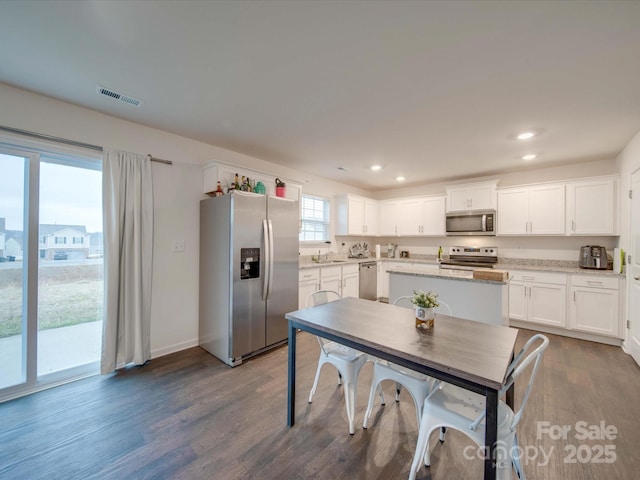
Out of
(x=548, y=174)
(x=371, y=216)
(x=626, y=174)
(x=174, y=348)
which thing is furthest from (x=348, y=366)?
(x=548, y=174)

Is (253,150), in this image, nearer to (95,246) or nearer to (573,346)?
(95,246)

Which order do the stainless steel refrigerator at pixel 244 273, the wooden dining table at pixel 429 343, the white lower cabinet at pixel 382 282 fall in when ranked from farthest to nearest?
1. the white lower cabinet at pixel 382 282
2. the stainless steel refrigerator at pixel 244 273
3. the wooden dining table at pixel 429 343

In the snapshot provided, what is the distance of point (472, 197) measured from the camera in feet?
15.3

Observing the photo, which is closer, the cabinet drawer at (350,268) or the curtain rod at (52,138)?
the curtain rod at (52,138)

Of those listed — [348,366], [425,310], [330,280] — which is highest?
[425,310]

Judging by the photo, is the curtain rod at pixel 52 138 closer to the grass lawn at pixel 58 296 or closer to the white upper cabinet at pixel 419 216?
the grass lawn at pixel 58 296

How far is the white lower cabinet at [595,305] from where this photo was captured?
10.9 feet

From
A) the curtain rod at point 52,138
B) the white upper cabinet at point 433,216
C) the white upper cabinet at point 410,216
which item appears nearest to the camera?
the curtain rod at point 52,138

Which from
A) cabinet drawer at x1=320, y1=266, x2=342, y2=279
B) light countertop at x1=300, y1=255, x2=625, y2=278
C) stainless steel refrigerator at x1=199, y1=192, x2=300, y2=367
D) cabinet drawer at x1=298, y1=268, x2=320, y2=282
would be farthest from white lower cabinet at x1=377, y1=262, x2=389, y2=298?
stainless steel refrigerator at x1=199, y1=192, x2=300, y2=367

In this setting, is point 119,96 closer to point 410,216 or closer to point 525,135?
point 525,135

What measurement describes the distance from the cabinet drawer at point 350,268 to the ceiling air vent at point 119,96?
11.5 ft

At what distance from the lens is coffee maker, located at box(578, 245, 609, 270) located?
3594 mm

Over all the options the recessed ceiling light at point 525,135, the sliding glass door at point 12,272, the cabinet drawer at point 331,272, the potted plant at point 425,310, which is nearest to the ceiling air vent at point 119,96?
the sliding glass door at point 12,272

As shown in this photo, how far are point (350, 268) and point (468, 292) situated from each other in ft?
7.32
